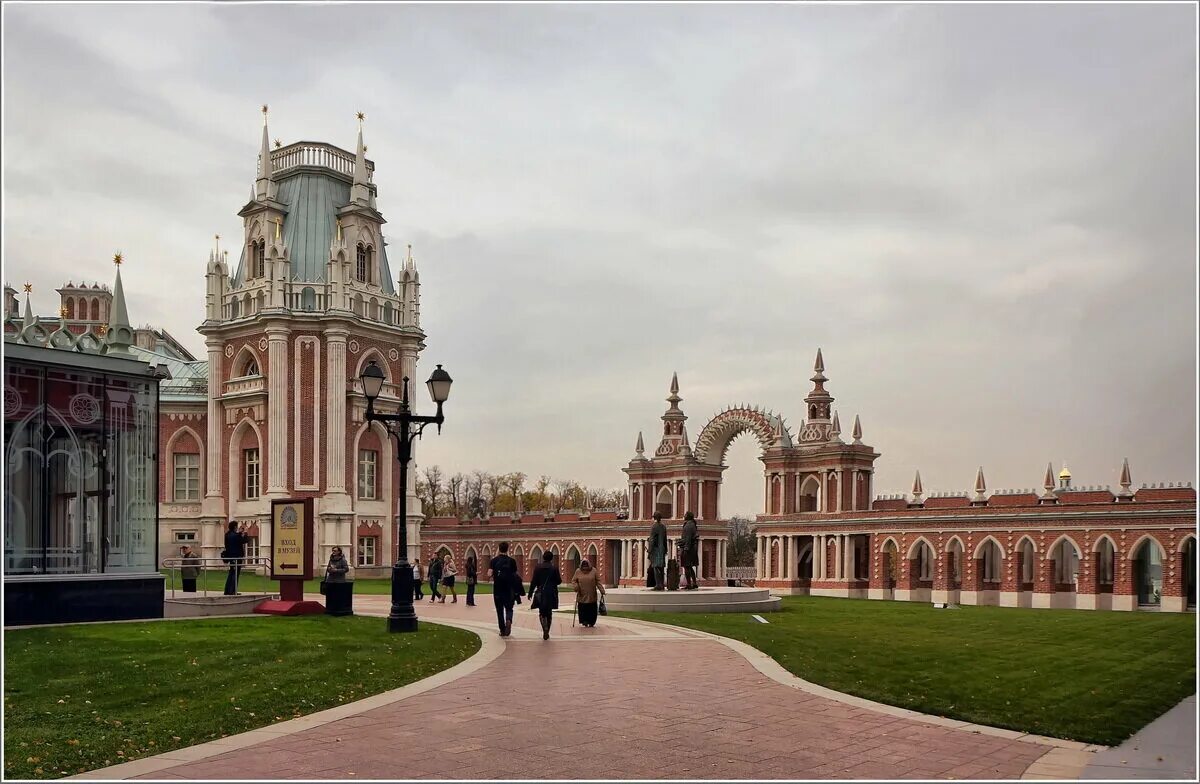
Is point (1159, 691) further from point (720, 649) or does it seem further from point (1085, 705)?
point (720, 649)

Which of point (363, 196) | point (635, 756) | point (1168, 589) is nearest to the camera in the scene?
point (635, 756)

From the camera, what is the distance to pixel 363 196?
52594 millimetres

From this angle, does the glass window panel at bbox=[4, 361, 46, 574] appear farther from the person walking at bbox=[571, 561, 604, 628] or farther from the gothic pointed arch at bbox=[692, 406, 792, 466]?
the gothic pointed arch at bbox=[692, 406, 792, 466]

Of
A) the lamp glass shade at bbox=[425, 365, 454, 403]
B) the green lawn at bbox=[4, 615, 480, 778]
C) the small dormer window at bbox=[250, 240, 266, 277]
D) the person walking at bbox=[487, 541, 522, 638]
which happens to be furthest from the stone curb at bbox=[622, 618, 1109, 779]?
the small dormer window at bbox=[250, 240, 266, 277]

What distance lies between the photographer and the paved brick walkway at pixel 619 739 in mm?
8680

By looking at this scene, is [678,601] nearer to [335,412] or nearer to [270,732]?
[270,732]

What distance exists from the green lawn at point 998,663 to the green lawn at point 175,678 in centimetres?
576

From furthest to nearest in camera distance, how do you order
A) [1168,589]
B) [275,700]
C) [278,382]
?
[278,382] → [1168,589] → [275,700]

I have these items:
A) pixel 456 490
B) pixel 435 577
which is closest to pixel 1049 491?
pixel 435 577

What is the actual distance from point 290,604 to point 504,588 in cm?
575

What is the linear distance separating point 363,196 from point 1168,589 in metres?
39.2

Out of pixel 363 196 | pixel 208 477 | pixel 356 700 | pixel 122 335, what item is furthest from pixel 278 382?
pixel 356 700

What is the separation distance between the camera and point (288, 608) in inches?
861

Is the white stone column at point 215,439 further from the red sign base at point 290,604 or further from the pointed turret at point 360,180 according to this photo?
the red sign base at point 290,604
